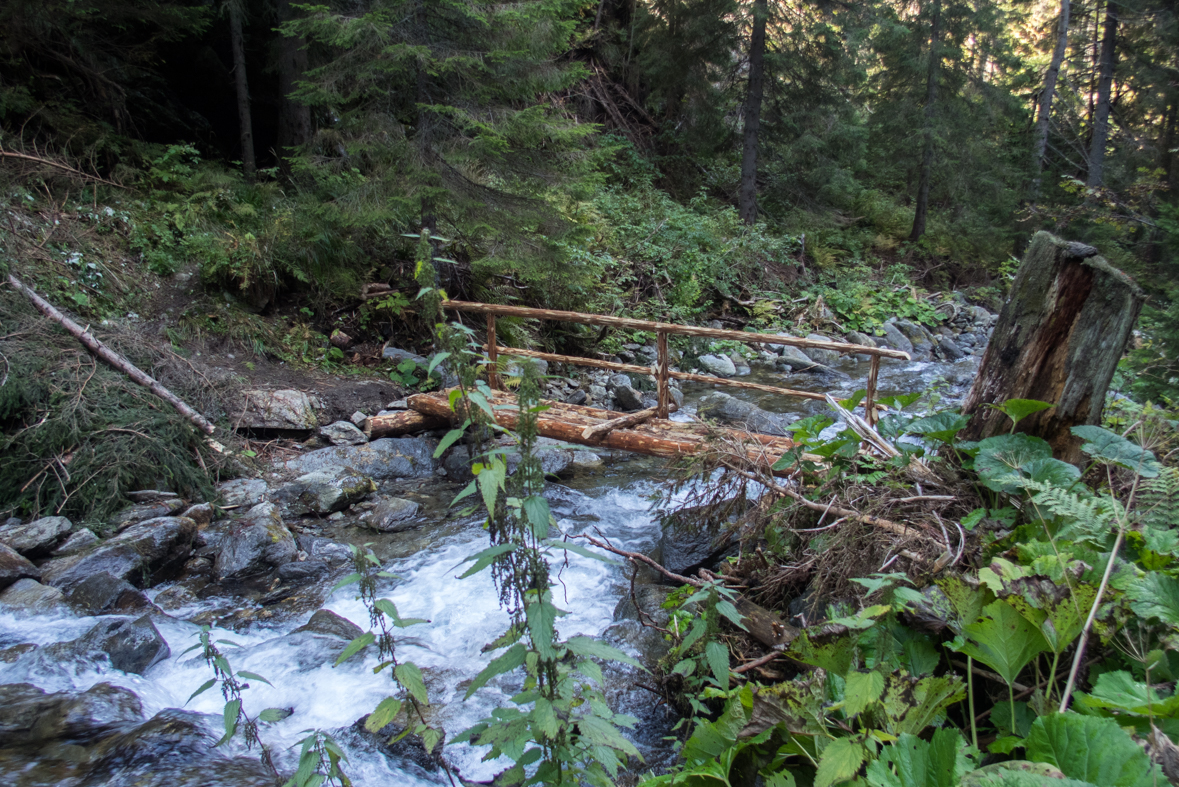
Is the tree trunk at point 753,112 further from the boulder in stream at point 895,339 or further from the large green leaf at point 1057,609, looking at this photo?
the large green leaf at point 1057,609

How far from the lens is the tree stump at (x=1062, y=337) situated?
266 centimetres

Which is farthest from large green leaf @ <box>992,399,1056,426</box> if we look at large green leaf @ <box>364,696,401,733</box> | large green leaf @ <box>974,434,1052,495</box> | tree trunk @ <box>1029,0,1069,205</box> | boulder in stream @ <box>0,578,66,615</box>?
tree trunk @ <box>1029,0,1069,205</box>

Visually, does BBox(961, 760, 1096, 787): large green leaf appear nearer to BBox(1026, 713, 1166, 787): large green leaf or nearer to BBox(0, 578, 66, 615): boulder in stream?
BBox(1026, 713, 1166, 787): large green leaf

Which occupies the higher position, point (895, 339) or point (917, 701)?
point (917, 701)

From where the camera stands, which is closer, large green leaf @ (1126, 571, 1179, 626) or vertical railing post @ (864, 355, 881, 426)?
large green leaf @ (1126, 571, 1179, 626)

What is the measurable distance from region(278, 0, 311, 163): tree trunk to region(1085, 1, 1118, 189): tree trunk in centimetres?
1455

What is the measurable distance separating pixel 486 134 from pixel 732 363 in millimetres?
5583

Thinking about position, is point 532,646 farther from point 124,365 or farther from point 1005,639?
point 124,365

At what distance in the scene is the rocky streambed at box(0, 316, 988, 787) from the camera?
9.52 feet

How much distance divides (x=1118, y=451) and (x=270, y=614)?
4466mm

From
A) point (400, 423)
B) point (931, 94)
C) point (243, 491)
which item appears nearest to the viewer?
point (243, 491)

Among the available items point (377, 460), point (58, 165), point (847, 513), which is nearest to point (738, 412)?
point (377, 460)

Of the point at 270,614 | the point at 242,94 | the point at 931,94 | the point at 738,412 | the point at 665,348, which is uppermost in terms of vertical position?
the point at 931,94

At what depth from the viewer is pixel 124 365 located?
17.8ft
